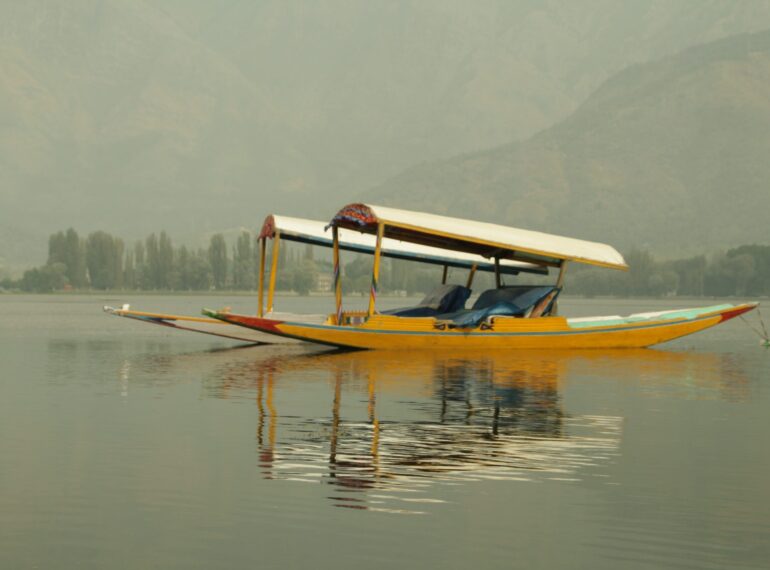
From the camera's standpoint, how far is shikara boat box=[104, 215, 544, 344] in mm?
40281

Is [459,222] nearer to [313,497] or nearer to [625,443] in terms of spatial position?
[625,443]

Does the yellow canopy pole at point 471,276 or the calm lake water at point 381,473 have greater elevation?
the yellow canopy pole at point 471,276

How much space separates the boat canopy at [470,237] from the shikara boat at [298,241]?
4.88 ft

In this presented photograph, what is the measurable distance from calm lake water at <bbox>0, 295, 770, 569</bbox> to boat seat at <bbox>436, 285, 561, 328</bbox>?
28.0 feet

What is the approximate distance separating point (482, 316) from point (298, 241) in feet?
27.9

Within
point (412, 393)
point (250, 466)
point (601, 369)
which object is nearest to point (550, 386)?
point (412, 393)

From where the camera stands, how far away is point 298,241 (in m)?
43.3

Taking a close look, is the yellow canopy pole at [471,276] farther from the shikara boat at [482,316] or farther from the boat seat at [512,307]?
the boat seat at [512,307]

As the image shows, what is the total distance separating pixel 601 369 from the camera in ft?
113

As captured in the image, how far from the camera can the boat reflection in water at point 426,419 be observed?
48.4 ft

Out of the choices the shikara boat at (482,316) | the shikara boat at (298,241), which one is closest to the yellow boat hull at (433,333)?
the shikara boat at (482,316)

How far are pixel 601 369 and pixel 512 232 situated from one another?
24.0 feet

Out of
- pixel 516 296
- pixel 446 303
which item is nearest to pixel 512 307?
pixel 516 296

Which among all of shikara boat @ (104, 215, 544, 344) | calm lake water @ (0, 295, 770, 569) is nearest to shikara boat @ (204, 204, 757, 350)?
shikara boat @ (104, 215, 544, 344)
